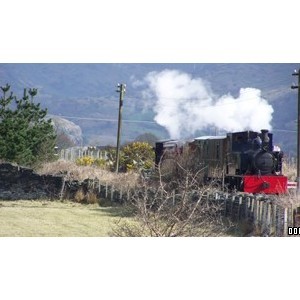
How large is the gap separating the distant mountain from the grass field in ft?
4.65

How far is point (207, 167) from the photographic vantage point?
12.4 meters

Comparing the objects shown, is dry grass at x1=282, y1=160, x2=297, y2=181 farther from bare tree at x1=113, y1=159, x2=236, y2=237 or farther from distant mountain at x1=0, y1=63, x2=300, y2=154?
bare tree at x1=113, y1=159, x2=236, y2=237

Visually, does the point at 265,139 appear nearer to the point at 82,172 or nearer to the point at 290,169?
the point at 290,169

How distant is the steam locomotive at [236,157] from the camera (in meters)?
12.3

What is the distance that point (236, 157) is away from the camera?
1321 centimetres

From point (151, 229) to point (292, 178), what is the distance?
4238 mm

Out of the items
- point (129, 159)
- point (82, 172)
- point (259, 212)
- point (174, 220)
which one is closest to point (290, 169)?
point (259, 212)

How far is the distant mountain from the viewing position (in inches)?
405

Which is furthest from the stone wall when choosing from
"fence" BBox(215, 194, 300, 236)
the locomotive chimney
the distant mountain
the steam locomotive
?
"fence" BBox(215, 194, 300, 236)

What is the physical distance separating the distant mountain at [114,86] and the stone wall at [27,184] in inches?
81.2

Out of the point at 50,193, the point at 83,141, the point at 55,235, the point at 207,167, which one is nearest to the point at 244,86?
the point at 207,167

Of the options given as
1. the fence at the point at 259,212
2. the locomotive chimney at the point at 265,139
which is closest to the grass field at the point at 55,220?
the fence at the point at 259,212

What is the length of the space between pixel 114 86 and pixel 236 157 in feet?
9.92

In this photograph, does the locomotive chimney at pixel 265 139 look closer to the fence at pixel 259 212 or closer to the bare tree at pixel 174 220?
the fence at pixel 259 212
